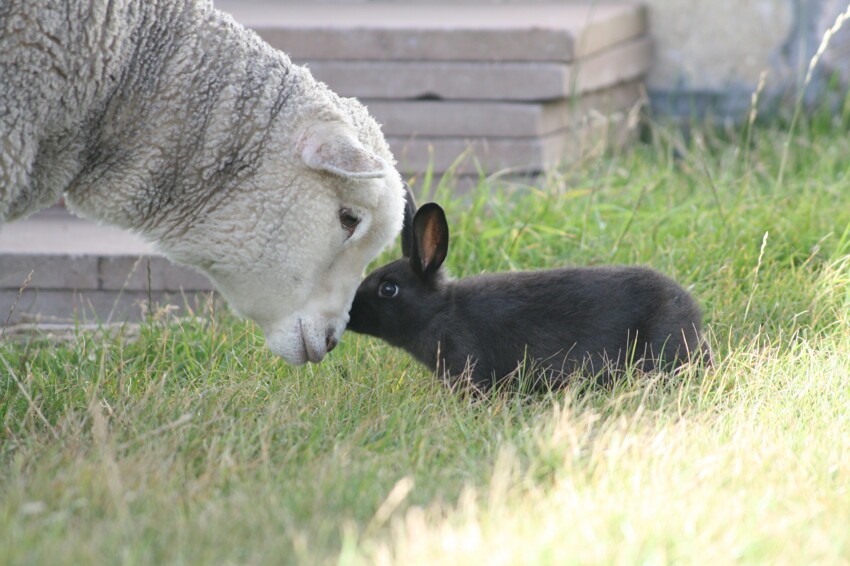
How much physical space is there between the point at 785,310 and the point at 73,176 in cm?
272

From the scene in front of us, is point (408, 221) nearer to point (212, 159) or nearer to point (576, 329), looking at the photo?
point (576, 329)

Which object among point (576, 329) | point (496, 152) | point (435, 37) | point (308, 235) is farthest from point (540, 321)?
point (435, 37)

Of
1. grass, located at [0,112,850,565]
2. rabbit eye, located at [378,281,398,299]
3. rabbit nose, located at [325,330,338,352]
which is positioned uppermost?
rabbit eye, located at [378,281,398,299]

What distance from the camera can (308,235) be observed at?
3.84 m

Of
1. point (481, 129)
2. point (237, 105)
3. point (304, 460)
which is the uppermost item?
point (237, 105)

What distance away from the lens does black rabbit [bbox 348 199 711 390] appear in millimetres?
4246

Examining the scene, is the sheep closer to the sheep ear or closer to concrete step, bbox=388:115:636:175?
the sheep ear

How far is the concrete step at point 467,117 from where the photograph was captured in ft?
22.3

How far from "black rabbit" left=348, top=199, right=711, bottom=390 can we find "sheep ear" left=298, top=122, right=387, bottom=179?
483mm

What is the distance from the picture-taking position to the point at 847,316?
474 centimetres

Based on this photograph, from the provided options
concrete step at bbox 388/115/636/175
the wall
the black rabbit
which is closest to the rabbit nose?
the black rabbit

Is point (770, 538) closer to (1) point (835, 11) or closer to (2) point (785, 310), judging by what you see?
(2) point (785, 310)

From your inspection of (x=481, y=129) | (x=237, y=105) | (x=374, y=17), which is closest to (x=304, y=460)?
(x=237, y=105)

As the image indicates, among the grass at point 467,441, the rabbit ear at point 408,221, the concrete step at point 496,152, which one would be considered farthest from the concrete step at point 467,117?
the rabbit ear at point 408,221
